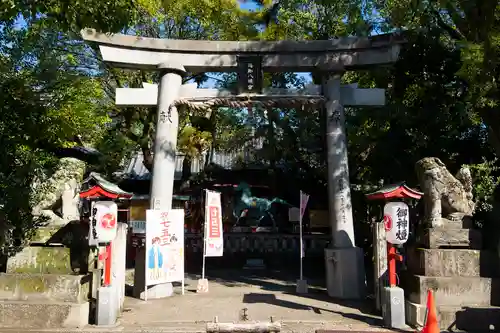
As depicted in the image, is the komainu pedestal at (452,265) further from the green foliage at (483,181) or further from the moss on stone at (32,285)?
the moss on stone at (32,285)

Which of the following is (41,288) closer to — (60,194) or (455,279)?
(60,194)

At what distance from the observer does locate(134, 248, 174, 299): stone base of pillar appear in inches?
411

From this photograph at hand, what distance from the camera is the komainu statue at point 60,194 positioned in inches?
340

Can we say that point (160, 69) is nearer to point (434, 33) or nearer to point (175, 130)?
point (175, 130)

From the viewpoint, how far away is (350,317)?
342 inches

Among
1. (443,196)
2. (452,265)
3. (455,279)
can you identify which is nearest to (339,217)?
(443,196)

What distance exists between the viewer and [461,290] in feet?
26.8

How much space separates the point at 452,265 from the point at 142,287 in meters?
7.02

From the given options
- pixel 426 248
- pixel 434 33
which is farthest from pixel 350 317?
pixel 434 33

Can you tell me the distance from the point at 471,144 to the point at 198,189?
1081 centimetres

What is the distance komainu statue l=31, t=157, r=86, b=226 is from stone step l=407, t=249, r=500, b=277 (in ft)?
23.9

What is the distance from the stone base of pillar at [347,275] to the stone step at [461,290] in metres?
2.43

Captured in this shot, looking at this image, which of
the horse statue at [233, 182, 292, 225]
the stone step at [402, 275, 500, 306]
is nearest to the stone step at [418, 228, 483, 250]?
the stone step at [402, 275, 500, 306]

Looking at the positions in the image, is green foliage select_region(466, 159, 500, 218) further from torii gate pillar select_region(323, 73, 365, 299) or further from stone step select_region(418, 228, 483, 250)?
torii gate pillar select_region(323, 73, 365, 299)
